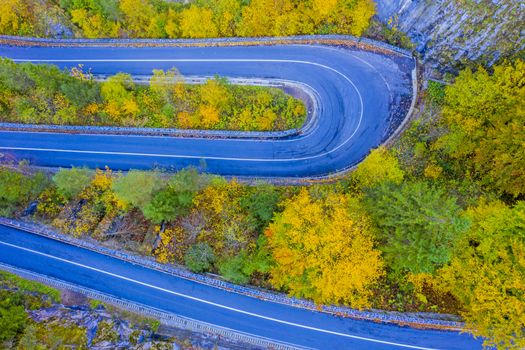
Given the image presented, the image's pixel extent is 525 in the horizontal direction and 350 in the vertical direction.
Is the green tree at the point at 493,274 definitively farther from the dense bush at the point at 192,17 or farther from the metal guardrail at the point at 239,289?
the dense bush at the point at 192,17

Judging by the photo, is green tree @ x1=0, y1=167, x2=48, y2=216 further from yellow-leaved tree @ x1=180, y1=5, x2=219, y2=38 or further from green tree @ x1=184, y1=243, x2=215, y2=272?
yellow-leaved tree @ x1=180, y1=5, x2=219, y2=38

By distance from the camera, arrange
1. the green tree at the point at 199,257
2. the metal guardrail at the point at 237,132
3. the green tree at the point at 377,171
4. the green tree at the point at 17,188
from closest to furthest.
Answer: the green tree at the point at 377,171 < the green tree at the point at 199,257 < the green tree at the point at 17,188 < the metal guardrail at the point at 237,132

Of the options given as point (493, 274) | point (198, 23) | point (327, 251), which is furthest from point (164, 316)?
point (198, 23)

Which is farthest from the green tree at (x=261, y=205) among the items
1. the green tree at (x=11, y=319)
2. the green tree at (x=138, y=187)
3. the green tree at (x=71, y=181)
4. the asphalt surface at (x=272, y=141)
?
the green tree at (x=11, y=319)

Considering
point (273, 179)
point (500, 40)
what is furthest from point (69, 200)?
point (500, 40)

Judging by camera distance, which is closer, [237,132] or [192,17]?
[237,132]

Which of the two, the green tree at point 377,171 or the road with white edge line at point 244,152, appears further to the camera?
the green tree at point 377,171

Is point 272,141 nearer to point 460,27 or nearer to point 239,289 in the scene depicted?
point 239,289
